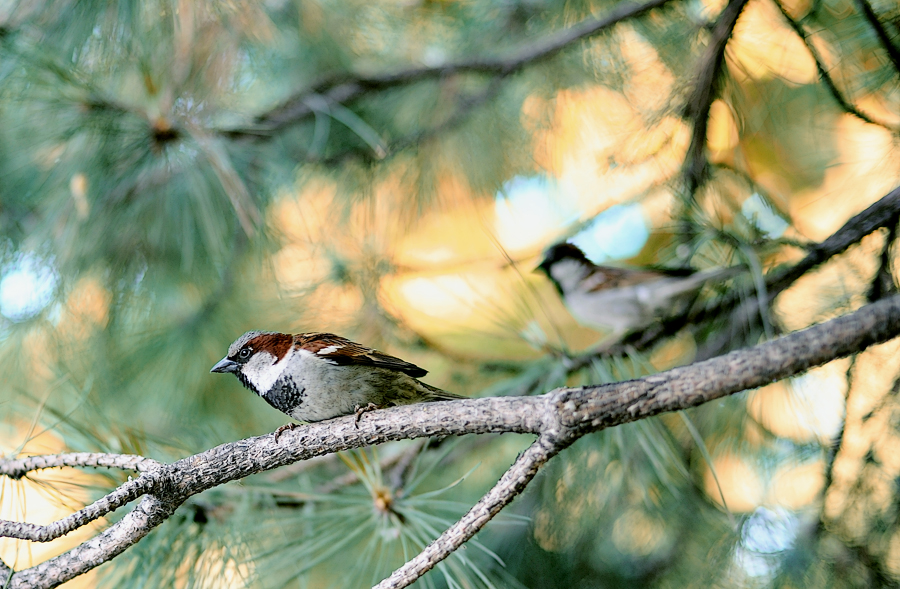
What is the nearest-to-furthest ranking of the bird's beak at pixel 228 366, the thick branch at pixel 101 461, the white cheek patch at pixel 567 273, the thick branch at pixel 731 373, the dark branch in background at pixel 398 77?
1. the thick branch at pixel 731 373
2. the thick branch at pixel 101 461
3. the bird's beak at pixel 228 366
4. the dark branch in background at pixel 398 77
5. the white cheek patch at pixel 567 273

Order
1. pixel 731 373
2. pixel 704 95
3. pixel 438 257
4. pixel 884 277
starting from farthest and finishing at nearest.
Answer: pixel 438 257 → pixel 704 95 → pixel 884 277 → pixel 731 373

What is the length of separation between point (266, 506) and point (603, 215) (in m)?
0.69

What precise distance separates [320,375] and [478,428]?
308mm

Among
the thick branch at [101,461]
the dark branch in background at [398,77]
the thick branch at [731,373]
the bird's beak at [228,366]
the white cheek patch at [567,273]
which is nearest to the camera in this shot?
the thick branch at [731,373]

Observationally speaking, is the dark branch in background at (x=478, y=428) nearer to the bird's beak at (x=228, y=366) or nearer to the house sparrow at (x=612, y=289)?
the bird's beak at (x=228, y=366)

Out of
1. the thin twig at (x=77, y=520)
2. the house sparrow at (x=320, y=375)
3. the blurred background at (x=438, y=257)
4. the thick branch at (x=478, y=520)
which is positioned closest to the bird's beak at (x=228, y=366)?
the house sparrow at (x=320, y=375)

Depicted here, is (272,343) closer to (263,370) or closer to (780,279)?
(263,370)

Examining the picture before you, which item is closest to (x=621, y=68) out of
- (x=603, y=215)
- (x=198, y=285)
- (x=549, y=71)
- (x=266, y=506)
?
(x=549, y=71)

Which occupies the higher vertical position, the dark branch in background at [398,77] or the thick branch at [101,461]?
A: the dark branch in background at [398,77]

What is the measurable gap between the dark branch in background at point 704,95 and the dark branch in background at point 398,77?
0.14 m

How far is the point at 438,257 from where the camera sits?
61.0 inches

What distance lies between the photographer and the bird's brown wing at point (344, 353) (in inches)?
31.9

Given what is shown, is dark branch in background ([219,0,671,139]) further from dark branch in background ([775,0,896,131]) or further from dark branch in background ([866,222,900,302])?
dark branch in background ([866,222,900,302])

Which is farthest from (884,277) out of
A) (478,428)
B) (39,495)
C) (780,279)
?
(39,495)
